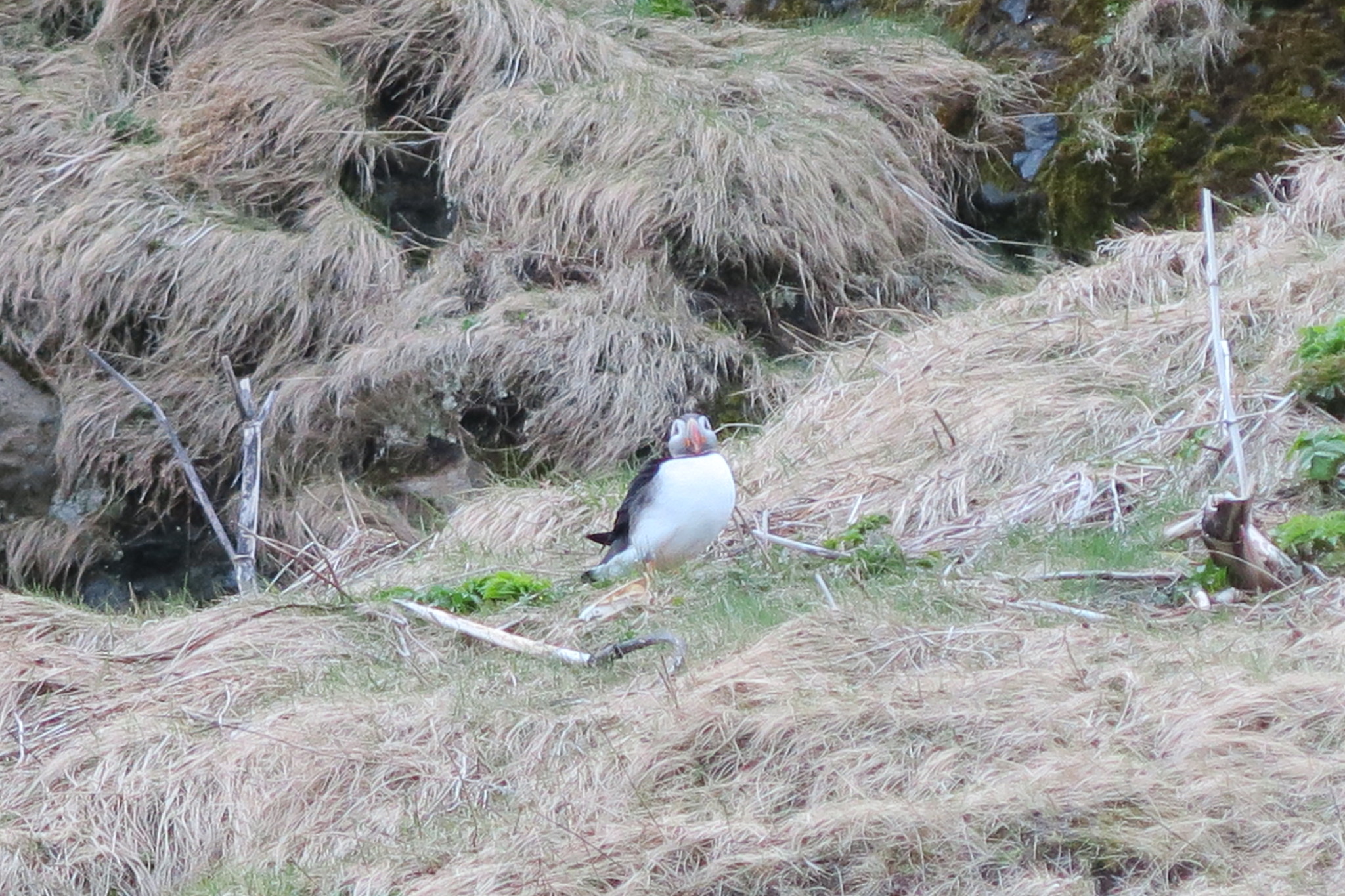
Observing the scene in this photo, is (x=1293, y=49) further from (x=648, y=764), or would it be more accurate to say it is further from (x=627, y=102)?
(x=648, y=764)

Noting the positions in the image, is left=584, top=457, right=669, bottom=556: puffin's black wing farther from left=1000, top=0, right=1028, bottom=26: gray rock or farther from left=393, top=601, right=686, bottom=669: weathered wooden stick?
left=1000, top=0, right=1028, bottom=26: gray rock

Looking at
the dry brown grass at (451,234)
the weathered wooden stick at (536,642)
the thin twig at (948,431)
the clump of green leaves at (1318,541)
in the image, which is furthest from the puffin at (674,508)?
the dry brown grass at (451,234)

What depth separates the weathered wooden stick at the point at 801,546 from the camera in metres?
5.05

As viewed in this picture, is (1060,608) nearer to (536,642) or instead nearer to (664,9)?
(536,642)

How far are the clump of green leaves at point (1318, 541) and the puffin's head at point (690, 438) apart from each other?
176 cm

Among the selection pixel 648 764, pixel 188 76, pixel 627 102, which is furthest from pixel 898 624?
pixel 188 76

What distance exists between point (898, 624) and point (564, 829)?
1112mm

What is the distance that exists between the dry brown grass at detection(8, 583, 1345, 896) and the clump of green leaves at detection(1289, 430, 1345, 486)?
789mm

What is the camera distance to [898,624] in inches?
166

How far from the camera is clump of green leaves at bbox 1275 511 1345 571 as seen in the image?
4371 millimetres

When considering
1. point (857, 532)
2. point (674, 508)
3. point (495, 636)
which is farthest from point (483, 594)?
point (857, 532)

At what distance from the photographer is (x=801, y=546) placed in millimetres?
5117

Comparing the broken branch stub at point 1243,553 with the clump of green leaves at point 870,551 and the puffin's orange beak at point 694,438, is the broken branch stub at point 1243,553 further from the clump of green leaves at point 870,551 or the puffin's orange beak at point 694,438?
the puffin's orange beak at point 694,438

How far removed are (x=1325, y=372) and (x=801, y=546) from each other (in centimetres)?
197
